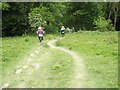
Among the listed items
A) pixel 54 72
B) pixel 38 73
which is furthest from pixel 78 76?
pixel 38 73

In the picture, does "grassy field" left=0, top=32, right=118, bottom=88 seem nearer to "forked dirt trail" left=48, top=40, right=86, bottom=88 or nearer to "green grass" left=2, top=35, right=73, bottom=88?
"green grass" left=2, top=35, right=73, bottom=88

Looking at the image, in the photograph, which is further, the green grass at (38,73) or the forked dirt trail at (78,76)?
the green grass at (38,73)

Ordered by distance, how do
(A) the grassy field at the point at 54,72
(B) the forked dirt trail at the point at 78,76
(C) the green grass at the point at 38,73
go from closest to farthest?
(B) the forked dirt trail at the point at 78,76 → (A) the grassy field at the point at 54,72 → (C) the green grass at the point at 38,73

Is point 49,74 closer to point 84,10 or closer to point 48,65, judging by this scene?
point 48,65

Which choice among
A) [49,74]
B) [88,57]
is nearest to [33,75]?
[49,74]

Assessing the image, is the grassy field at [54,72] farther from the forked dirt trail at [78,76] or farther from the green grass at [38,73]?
the forked dirt trail at [78,76]

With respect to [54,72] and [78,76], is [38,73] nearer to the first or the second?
[54,72]

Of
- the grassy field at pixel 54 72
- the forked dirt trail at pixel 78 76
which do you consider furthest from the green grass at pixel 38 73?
the forked dirt trail at pixel 78 76

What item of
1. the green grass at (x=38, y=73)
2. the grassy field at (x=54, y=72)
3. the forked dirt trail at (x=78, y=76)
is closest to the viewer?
the forked dirt trail at (x=78, y=76)

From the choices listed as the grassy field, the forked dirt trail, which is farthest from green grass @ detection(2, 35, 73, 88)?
the forked dirt trail

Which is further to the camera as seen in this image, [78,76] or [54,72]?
[54,72]

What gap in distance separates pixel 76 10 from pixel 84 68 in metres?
49.5

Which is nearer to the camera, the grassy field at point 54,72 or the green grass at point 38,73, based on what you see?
the grassy field at point 54,72

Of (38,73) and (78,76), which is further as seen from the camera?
(38,73)
